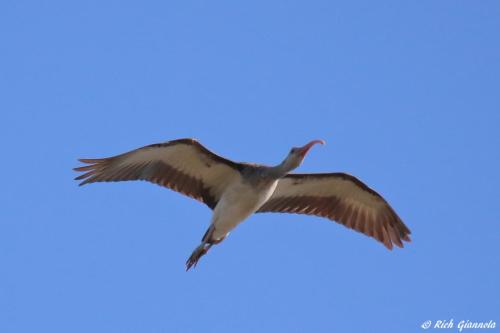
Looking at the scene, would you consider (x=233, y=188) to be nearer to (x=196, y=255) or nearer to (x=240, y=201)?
(x=240, y=201)

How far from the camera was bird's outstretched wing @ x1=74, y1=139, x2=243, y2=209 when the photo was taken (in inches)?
762

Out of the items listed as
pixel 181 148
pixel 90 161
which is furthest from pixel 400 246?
pixel 90 161

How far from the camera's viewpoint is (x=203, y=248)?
19.8 m

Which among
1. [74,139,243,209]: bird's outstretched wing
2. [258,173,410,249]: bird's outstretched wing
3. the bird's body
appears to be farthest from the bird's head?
[258,173,410,249]: bird's outstretched wing

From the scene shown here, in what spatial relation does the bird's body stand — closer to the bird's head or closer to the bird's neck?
the bird's neck

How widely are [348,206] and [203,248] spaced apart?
3.24 m

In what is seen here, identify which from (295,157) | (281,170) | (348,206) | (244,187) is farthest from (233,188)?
(348,206)

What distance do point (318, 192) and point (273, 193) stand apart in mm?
979

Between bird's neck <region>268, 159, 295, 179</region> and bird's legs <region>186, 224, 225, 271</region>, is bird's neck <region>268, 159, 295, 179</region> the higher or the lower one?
the higher one

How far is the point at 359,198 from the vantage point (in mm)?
20953

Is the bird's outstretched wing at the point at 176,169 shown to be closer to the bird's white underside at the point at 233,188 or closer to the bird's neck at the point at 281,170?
the bird's white underside at the point at 233,188

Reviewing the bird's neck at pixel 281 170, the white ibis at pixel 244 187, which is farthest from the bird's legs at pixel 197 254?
the bird's neck at pixel 281 170

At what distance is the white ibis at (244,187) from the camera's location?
1902 centimetres

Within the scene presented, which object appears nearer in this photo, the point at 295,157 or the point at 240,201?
the point at 295,157
